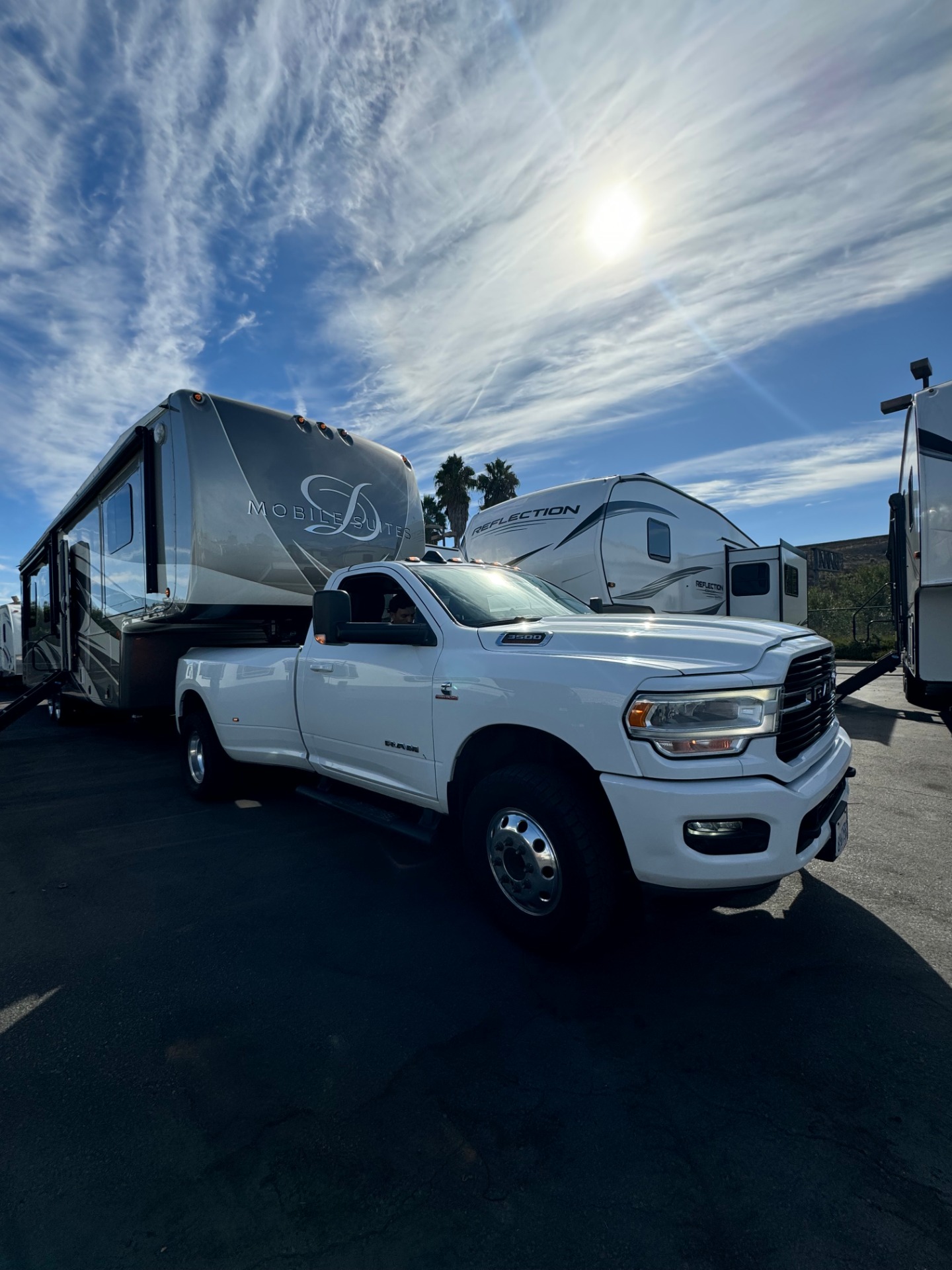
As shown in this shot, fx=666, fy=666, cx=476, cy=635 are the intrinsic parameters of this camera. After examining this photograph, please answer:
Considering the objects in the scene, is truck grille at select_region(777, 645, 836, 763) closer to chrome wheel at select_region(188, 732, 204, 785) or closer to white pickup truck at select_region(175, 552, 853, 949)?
white pickup truck at select_region(175, 552, 853, 949)

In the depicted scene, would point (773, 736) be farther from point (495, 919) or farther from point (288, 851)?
point (288, 851)

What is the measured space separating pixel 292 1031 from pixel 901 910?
2.96 m

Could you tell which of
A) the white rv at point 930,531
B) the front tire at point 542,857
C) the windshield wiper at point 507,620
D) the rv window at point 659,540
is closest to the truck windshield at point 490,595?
the windshield wiper at point 507,620

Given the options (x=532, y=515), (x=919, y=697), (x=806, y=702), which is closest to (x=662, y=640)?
(x=806, y=702)

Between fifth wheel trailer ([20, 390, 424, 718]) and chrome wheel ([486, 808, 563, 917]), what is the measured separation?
136 inches

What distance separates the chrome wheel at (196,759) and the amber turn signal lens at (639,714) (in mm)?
4407

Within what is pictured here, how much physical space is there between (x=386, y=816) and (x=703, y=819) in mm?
2025

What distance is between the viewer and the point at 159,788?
21.5ft

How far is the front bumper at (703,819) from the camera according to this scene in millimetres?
2576

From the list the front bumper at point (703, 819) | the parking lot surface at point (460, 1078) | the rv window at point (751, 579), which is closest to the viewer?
the parking lot surface at point (460, 1078)

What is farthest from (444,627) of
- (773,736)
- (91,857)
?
(91,857)

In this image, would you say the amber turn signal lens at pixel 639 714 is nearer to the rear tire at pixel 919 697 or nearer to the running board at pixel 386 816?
the running board at pixel 386 816

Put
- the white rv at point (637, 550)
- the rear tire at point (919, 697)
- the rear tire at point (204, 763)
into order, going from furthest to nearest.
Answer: the white rv at point (637, 550) → the rear tire at point (919, 697) → the rear tire at point (204, 763)

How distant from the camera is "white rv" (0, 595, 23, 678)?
17.6m
